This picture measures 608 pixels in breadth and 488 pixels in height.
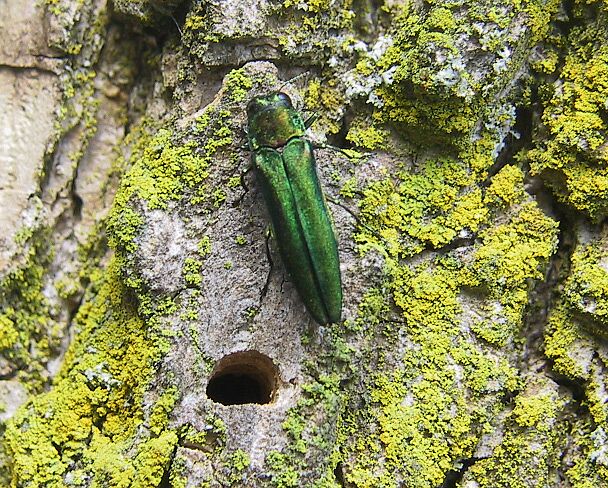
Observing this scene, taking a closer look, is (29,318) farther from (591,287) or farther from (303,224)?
(591,287)

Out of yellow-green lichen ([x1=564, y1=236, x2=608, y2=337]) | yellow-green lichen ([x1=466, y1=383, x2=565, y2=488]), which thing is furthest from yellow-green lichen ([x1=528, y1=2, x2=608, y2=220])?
yellow-green lichen ([x1=466, y1=383, x2=565, y2=488])

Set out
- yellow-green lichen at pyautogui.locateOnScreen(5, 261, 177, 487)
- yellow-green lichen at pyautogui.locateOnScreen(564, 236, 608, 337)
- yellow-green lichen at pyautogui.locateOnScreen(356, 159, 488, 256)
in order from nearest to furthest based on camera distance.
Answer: yellow-green lichen at pyautogui.locateOnScreen(5, 261, 177, 487)
yellow-green lichen at pyautogui.locateOnScreen(564, 236, 608, 337)
yellow-green lichen at pyautogui.locateOnScreen(356, 159, 488, 256)

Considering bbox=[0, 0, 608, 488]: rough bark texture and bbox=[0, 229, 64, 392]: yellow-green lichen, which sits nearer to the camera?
bbox=[0, 0, 608, 488]: rough bark texture

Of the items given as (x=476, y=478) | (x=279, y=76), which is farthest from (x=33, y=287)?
(x=476, y=478)

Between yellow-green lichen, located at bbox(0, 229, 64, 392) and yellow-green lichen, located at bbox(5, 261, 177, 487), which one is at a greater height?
yellow-green lichen, located at bbox(0, 229, 64, 392)

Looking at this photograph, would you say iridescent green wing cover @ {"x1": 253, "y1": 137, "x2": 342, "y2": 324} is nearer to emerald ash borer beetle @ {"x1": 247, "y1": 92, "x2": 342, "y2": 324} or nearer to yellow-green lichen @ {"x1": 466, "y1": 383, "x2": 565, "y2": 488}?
emerald ash borer beetle @ {"x1": 247, "y1": 92, "x2": 342, "y2": 324}

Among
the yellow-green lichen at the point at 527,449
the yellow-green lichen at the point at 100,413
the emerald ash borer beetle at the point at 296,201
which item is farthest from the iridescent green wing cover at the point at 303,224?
the yellow-green lichen at the point at 527,449
